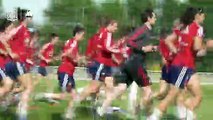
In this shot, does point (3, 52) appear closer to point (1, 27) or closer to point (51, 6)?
point (1, 27)

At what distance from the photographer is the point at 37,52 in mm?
16594

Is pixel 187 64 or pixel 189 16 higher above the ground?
pixel 189 16

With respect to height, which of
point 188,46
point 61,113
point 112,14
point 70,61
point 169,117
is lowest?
point 112,14

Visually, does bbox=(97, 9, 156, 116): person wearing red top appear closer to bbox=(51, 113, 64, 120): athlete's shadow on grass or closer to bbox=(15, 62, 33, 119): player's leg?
bbox=(51, 113, 64, 120): athlete's shadow on grass

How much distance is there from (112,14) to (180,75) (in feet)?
102

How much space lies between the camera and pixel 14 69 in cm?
1072

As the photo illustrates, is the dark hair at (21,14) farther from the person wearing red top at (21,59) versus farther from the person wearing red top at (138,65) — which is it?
the person wearing red top at (138,65)

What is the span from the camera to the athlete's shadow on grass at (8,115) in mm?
12066

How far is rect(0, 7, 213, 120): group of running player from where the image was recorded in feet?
32.4

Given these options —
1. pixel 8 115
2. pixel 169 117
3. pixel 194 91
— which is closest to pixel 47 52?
pixel 8 115

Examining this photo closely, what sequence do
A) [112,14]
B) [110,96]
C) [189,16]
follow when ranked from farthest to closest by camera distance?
1. [112,14]
2. [110,96]
3. [189,16]

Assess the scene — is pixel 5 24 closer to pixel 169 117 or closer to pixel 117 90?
pixel 117 90

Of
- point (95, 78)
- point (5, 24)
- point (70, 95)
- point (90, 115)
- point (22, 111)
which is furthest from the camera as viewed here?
point (70, 95)

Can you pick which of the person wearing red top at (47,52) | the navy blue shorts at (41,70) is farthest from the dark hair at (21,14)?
the navy blue shorts at (41,70)
